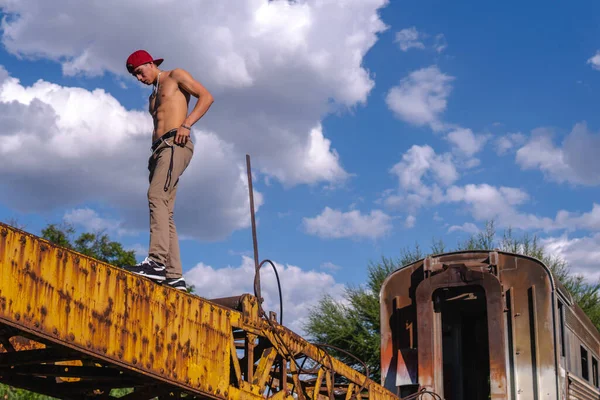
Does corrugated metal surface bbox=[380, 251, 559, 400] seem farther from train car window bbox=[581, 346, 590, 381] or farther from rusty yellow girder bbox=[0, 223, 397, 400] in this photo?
rusty yellow girder bbox=[0, 223, 397, 400]

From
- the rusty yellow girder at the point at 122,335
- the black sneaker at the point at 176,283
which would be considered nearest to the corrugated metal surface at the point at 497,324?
the rusty yellow girder at the point at 122,335

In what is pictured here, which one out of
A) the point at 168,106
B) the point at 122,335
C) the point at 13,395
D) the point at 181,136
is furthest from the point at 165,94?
the point at 13,395

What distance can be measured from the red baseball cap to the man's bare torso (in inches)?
6.3

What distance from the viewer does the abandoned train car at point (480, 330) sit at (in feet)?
28.2

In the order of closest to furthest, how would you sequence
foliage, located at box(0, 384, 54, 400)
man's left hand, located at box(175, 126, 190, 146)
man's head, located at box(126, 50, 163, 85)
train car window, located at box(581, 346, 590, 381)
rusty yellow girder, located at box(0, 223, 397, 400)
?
rusty yellow girder, located at box(0, 223, 397, 400) < man's left hand, located at box(175, 126, 190, 146) < man's head, located at box(126, 50, 163, 85) < train car window, located at box(581, 346, 590, 381) < foliage, located at box(0, 384, 54, 400)

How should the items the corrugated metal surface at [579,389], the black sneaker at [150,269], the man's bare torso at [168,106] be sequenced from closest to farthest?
1. the black sneaker at [150,269]
2. the man's bare torso at [168,106]
3. the corrugated metal surface at [579,389]

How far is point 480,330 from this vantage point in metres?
10.1

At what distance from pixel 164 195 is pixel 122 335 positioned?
1.38 metres

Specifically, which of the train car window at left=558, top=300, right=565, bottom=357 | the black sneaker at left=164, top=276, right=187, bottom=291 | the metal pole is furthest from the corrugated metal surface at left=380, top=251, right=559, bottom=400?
the black sneaker at left=164, top=276, right=187, bottom=291

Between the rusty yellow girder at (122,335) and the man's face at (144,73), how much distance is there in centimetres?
170

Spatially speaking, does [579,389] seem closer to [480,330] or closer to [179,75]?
[480,330]

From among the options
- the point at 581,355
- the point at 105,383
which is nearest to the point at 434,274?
the point at 581,355

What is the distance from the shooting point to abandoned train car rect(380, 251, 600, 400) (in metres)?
8.61

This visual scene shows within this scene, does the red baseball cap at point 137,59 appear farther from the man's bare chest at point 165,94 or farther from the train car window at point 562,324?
the train car window at point 562,324
